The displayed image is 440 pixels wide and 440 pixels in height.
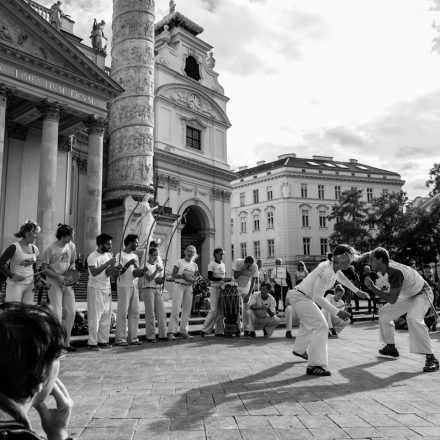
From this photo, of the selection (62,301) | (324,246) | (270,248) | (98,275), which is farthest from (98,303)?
(324,246)

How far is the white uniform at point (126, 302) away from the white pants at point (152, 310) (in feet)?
1.57

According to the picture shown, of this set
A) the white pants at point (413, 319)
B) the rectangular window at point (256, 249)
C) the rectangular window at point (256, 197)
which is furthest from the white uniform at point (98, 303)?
the rectangular window at point (256, 197)

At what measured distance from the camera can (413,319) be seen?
649 centimetres

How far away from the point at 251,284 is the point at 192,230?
24841 mm

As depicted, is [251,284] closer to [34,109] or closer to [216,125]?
[34,109]

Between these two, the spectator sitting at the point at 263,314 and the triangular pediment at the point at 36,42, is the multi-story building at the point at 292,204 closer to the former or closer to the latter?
the triangular pediment at the point at 36,42

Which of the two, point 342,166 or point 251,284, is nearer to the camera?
point 251,284

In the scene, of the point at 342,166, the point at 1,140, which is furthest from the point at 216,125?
the point at 342,166

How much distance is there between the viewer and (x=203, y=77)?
121 feet

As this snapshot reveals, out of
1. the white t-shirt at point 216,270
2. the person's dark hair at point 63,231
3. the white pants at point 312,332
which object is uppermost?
the person's dark hair at point 63,231

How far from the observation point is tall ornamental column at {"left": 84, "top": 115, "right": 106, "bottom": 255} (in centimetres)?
2138

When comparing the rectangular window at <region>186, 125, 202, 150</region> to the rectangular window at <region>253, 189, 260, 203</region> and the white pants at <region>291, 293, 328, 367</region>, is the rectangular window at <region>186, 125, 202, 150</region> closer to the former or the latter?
the rectangular window at <region>253, 189, 260, 203</region>

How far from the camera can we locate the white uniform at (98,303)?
26.6 ft

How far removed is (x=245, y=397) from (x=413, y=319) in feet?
11.0
